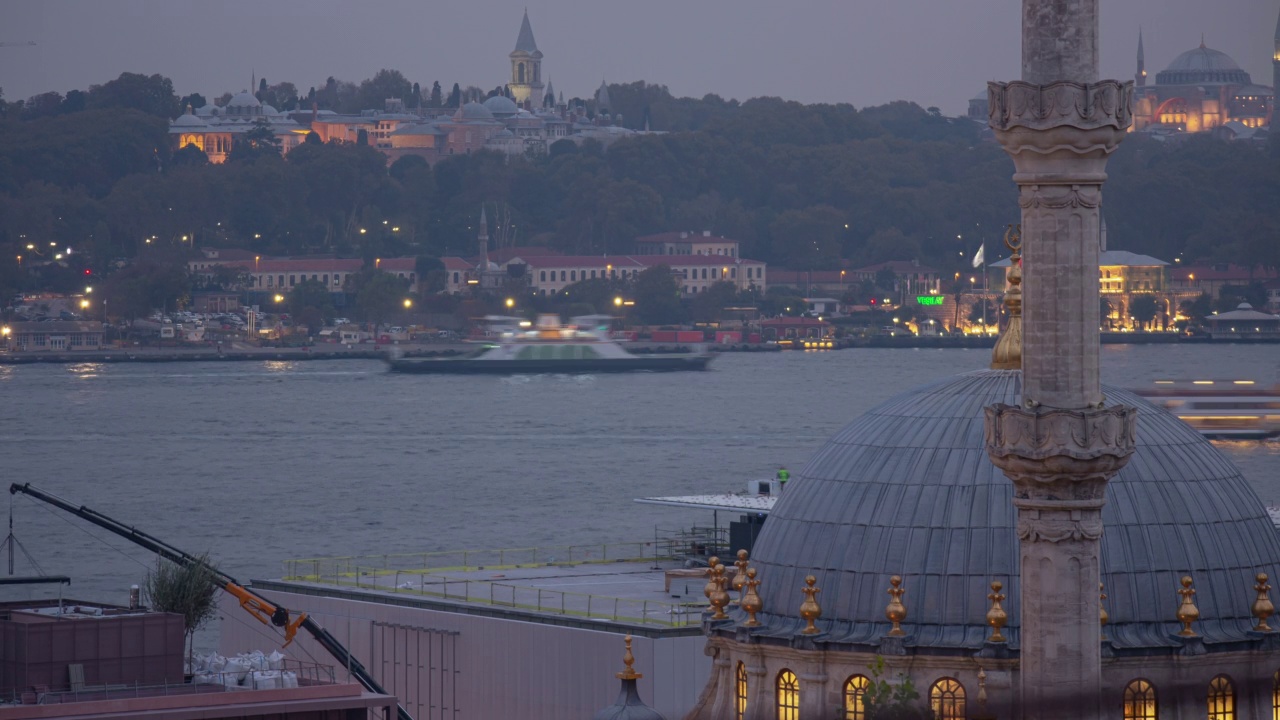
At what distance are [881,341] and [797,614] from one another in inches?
6189

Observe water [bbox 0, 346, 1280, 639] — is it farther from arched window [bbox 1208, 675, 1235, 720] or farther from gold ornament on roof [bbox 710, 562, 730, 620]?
arched window [bbox 1208, 675, 1235, 720]

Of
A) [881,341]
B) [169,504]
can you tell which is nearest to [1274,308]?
[881,341]

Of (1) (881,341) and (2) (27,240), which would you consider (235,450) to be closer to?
(1) (881,341)

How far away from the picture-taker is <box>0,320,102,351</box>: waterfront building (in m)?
176

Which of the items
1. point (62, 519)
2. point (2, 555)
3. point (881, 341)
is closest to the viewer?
point (2, 555)

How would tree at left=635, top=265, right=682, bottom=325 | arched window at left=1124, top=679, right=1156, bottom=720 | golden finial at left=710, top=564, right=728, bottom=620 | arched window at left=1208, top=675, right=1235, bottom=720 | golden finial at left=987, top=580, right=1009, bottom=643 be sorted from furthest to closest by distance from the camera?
tree at left=635, top=265, right=682, bottom=325, golden finial at left=710, top=564, right=728, bottom=620, arched window at left=1208, top=675, right=1235, bottom=720, arched window at left=1124, top=679, right=1156, bottom=720, golden finial at left=987, top=580, right=1009, bottom=643

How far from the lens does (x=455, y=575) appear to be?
3547 cm

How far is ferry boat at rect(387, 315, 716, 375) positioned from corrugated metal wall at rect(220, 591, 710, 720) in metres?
123

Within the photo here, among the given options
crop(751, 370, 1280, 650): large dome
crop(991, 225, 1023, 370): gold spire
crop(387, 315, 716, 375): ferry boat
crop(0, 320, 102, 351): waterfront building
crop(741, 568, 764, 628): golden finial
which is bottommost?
crop(387, 315, 716, 375): ferry boat

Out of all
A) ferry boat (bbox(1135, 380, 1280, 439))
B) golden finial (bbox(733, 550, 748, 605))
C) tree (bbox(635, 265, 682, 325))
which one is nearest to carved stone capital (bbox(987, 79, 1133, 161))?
golden finial (bbox(733, 550, 748, 605))

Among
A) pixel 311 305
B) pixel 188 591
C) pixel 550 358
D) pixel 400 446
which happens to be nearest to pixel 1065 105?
pixel 188 591

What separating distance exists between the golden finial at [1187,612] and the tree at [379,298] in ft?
525

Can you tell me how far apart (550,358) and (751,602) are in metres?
143

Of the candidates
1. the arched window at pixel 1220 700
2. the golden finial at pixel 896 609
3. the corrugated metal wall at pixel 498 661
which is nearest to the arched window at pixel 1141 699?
the arched window at pixel 1220 700
